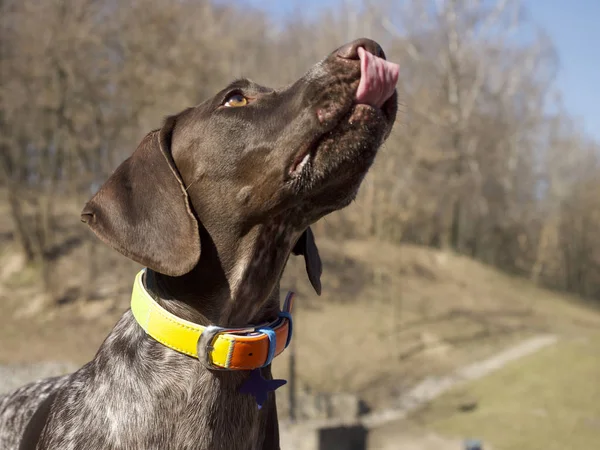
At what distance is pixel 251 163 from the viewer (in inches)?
97.6

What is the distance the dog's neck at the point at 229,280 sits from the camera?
97.1 inches

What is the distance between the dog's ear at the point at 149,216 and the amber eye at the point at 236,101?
13.7 inches

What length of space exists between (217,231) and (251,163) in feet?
1.03

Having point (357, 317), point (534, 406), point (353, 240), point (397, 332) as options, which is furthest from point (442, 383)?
point (353, 240)

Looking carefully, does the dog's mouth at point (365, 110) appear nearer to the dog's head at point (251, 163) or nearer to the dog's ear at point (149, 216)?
the dog's head at point (251, 163)

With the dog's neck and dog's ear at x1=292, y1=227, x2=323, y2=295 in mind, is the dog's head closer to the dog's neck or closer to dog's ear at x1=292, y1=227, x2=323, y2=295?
the dog's neck

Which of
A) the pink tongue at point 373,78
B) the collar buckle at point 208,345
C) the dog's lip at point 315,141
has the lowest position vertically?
→ the collar buckle at point 208,345

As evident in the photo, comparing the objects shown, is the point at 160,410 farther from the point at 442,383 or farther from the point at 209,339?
the point at 442,383

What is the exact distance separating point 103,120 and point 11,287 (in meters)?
5.12

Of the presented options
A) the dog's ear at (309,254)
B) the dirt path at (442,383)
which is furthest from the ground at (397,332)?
the dog's ear at (309,254)

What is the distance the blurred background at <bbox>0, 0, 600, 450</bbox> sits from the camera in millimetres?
11078

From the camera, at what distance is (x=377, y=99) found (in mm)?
2314

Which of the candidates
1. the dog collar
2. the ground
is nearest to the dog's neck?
the dog collar

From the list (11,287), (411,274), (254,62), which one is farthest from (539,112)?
(11,287)
